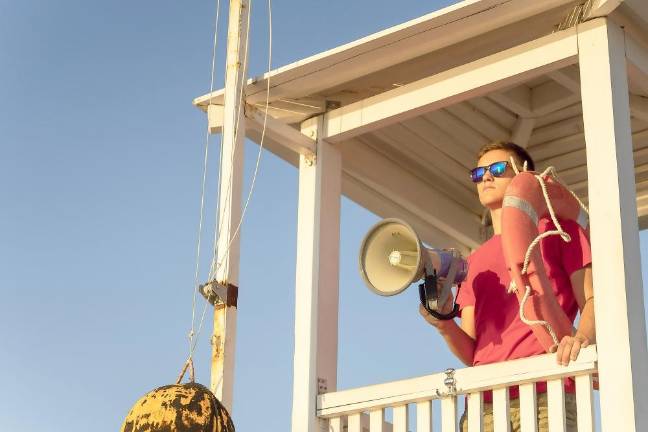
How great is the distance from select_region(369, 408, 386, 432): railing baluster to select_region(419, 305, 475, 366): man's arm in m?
0.48

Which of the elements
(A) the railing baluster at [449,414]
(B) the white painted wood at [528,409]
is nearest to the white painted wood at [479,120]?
(A) the railing baluster at [449,414]

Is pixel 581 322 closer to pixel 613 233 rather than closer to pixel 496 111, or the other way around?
pixel 613 233

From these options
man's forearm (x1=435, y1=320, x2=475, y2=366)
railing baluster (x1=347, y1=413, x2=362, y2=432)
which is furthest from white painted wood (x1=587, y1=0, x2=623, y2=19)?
railing baluster (x1=347, y1=413, x2=362, y2=432)

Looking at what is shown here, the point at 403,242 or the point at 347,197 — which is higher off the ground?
the point at 347,197

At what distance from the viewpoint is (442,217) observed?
8281mm

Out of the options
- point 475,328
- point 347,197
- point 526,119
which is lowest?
point 475,328

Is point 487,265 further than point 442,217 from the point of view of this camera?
No

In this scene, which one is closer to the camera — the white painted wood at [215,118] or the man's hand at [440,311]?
the man's hand at [440,311]

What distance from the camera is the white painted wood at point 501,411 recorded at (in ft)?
18.9

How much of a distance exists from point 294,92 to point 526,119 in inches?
65.1

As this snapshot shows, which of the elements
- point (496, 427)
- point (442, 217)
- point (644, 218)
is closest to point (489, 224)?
point (442, 217)

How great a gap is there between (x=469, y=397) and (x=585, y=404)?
0.64m

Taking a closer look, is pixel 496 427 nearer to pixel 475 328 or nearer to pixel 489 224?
pixel 475 328

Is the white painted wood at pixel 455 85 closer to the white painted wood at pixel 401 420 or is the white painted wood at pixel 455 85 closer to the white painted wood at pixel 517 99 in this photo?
the white painted wood at pixel 517 99
